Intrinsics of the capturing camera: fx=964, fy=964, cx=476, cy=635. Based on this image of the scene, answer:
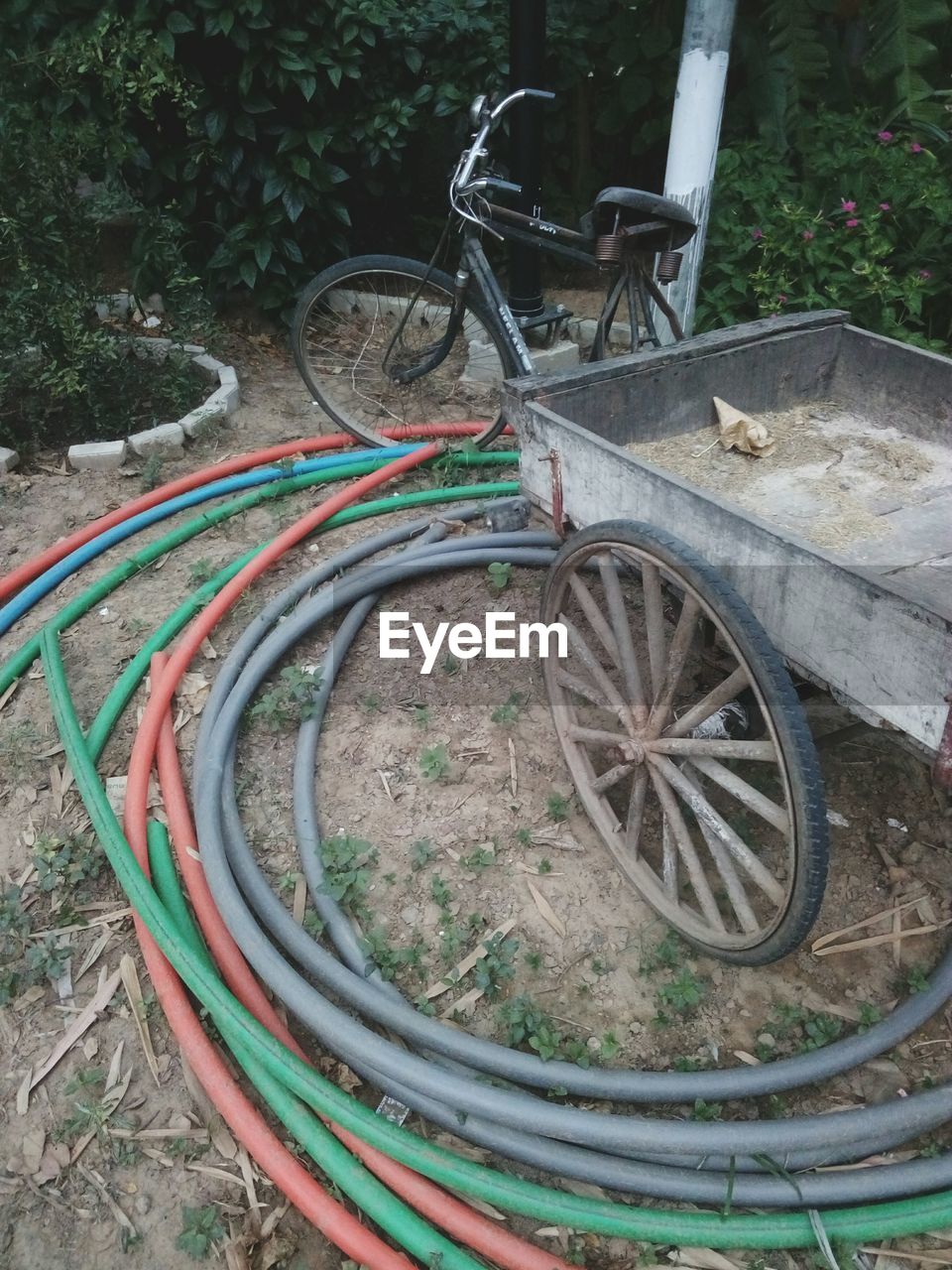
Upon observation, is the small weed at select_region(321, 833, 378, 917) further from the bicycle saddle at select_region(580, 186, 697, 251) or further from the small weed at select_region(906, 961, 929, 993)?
the bicycle saddle at select_region(580, 186, 697, 251)

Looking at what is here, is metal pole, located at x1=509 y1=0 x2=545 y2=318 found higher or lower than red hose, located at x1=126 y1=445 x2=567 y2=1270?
higher

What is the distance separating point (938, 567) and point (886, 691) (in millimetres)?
601

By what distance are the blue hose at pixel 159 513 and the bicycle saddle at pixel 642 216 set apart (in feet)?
4.09

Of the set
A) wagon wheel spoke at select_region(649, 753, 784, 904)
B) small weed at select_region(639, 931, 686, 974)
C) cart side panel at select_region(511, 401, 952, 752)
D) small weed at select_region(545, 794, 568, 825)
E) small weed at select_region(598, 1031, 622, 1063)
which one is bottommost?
small weed at select_region(598, 1031, 622, 1063)

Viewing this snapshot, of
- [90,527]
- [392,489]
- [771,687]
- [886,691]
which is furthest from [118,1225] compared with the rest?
[392,489]

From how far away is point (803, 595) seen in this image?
1765mm

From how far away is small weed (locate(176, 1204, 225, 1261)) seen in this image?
1927 millimetres

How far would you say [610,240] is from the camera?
3.23 m

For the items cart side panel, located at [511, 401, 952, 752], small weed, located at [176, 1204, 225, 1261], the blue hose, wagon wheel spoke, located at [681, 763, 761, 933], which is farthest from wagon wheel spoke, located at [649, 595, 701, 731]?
the blue hose

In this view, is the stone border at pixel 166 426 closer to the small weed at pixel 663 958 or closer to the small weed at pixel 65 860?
the small weed at pixel 65 860

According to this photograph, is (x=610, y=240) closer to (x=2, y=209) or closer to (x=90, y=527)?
(x=90, y=527)

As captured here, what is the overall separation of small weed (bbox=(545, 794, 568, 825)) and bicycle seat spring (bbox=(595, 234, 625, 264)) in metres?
1.83

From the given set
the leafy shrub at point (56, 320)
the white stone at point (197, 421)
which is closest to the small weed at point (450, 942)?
the white stone at point (197, 421)

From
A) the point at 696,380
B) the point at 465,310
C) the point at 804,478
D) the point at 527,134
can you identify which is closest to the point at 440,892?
the point at 804,478
